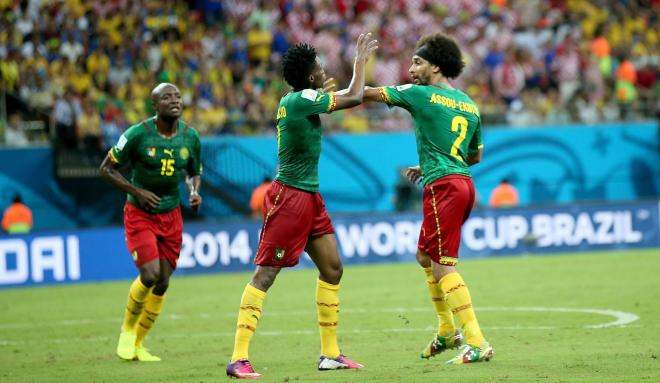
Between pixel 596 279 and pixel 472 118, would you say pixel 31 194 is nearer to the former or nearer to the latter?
pixel 596 279

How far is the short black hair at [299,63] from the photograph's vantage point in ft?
30.0

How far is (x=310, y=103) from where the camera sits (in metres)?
9.00

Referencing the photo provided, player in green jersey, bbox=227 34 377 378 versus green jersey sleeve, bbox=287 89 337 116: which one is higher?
green jersey sleeve, bbox=287 89 337 116

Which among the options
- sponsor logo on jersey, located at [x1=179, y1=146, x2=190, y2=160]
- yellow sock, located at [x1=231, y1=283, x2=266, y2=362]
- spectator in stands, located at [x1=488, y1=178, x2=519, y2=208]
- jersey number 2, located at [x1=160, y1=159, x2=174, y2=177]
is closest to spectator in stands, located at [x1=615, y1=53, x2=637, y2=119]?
spectator in stands, located at [x1=488, y1=178, x2=519, y2=208]

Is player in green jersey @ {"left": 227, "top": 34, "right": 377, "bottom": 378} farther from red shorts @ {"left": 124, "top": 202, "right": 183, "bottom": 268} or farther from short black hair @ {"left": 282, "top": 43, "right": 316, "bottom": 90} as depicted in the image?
red shorts @ {"left": 124, "top": 202, "right": 183, "bottom": 268}

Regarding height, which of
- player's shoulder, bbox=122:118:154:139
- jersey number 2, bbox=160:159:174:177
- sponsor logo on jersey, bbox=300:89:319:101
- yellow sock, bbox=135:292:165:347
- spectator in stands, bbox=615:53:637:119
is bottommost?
yellow sock, bbox=135:292:165:347

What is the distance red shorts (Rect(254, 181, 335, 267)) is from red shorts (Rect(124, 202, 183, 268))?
199 centimetres

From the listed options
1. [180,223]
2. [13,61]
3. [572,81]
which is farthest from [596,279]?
[13,61]

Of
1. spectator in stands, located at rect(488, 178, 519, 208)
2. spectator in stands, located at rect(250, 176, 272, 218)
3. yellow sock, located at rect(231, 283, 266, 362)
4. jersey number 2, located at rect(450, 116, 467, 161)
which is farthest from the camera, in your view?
spectator in stands, located at rect(488, 178, 519, 208)

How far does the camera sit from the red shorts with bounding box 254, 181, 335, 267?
30.1 feet

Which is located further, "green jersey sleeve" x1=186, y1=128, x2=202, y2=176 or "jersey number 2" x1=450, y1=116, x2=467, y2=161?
"green jersey sleeve" x1=186, y1=128, x2=202, y2=176

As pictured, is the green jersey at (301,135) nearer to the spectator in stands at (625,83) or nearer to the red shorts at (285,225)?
the red shorts at (285,225)

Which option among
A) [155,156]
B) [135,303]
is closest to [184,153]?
[155,156]

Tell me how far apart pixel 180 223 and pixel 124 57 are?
1417cm
